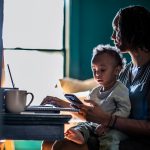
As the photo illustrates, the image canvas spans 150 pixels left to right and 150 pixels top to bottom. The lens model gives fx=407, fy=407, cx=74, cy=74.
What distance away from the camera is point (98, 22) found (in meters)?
4.09

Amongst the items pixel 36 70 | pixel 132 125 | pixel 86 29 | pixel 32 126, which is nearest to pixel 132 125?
pixel 132 125

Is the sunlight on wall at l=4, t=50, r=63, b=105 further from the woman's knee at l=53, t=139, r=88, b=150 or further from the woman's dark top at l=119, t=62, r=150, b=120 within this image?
the woman's knee at l=53, t=139, r=88, b=150

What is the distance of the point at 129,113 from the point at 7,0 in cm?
245

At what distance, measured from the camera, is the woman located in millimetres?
1752

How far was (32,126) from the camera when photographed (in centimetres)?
124

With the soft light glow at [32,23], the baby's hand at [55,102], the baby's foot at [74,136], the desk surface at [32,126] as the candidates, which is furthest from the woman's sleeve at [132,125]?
the soft light glow at [32,23]

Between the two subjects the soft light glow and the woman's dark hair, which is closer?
the woman's dark hair

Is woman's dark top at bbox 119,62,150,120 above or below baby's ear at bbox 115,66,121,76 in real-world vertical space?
below

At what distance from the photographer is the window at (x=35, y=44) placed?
3.91 metres

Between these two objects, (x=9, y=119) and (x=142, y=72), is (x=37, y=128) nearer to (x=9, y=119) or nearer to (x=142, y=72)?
(x=9, y=119)

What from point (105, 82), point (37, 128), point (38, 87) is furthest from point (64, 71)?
point (37, 128)

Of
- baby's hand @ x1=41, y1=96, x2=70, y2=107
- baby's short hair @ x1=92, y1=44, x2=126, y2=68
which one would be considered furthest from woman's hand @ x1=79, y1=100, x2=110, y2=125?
baby's short hair @ x1=92, y1=44, x2=126, y2=68

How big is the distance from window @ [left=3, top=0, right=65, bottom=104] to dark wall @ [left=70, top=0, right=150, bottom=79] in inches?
5.8

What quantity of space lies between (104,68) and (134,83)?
17cm
